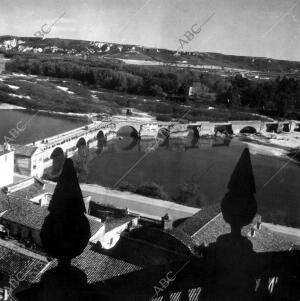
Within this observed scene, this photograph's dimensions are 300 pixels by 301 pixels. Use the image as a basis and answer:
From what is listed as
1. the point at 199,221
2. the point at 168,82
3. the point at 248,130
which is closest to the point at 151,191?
the point at 199,221

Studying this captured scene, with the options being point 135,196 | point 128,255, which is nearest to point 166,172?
point 135,196

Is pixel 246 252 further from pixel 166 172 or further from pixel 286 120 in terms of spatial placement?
pixel 286 120

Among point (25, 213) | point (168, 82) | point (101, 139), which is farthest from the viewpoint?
point (168, 82)

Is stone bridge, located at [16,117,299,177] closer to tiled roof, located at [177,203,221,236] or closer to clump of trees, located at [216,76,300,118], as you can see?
clump of trees, located at [216,76,300,118]

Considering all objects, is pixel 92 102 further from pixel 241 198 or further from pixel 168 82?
pixel 241 198

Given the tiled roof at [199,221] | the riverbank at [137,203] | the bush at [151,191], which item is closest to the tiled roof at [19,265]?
the tiled roof at [199,221]
